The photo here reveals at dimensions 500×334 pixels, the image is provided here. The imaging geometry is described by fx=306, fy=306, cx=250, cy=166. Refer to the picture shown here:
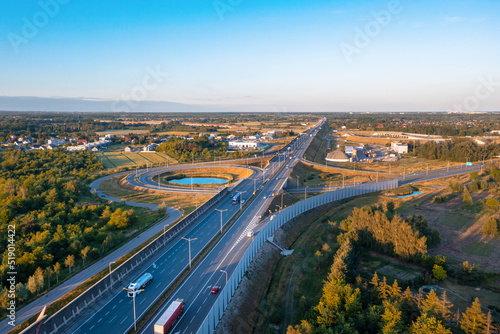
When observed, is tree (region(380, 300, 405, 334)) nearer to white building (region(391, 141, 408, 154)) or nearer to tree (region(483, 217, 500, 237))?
tree (region(483, 217, 500, 237))

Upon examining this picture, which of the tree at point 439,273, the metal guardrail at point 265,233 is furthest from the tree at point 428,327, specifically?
the metal guardrail at point 265,233

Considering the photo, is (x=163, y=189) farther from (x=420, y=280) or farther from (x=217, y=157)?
(x=420, y=280)

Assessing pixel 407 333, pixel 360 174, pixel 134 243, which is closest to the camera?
pixel 407 333

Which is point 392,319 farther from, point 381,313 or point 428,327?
point 428,327

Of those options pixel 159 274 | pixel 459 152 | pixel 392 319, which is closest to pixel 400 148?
pixel 459 152

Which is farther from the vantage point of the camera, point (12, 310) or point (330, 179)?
point (330, 179)

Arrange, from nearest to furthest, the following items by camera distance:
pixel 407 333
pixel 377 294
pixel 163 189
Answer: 1. pixel 407 333
2. pixel 377 294
3. pixel 163 189

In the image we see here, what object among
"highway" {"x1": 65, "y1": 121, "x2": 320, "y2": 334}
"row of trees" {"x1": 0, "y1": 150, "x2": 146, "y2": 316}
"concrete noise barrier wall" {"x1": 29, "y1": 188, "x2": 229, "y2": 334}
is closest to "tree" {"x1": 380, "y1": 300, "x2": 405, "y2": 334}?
"highway" {"x1": 65, "y1": 121, "x2": 320, "y2": 334}

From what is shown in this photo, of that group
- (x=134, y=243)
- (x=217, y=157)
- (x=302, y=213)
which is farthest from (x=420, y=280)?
(x=217, y=157)
